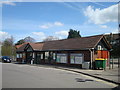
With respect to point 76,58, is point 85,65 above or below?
below

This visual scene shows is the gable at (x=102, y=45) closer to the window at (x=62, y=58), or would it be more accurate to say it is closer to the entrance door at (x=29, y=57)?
the window at (x=62, y=58)

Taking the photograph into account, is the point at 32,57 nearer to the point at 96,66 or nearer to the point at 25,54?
the point at 25,54

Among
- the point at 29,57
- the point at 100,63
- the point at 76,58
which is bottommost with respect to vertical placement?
the point at 100,63

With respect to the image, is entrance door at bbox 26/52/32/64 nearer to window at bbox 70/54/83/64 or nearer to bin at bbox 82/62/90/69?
window at bbox 70/54/83/64

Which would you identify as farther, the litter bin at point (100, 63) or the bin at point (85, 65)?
the bin at point (85, 65)

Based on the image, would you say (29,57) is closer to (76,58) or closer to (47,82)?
(76,58)

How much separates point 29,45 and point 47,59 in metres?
6.75

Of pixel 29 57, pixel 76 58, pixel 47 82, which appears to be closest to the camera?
pixel 47 82

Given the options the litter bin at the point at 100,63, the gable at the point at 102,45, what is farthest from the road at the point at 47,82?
the gable at the point at 102,45

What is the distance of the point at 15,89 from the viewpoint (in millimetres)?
8688

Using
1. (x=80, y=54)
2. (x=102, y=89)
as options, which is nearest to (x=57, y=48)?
(x=80, y=54)

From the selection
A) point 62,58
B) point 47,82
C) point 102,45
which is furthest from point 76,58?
point 47,82

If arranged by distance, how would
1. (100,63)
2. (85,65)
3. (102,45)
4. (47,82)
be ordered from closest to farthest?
1. (47,82)
2. (100,63)
3. (85,65)
4. (102,45)

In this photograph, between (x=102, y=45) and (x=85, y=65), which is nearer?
(x=85, y=65)
